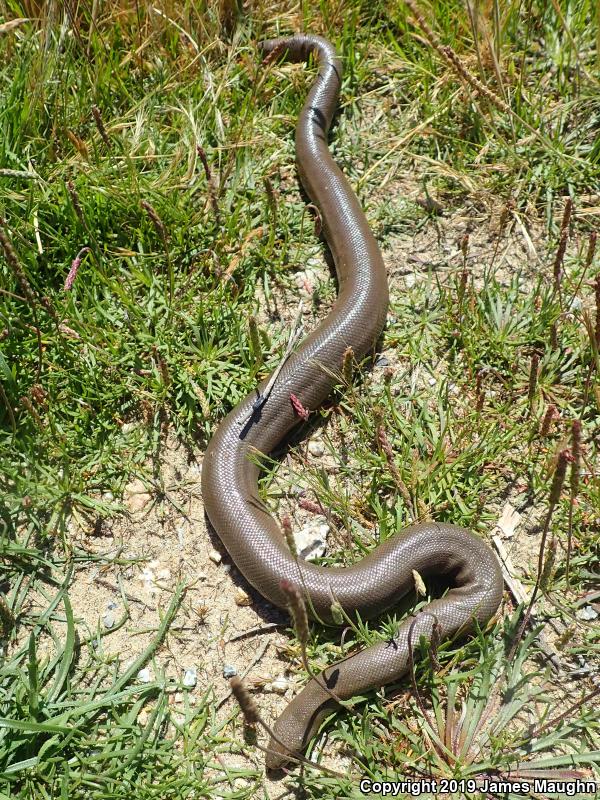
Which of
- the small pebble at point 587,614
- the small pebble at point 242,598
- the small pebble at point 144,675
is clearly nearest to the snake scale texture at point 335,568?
the small pebble at point 242,598

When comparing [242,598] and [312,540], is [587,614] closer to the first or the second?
[312,540]

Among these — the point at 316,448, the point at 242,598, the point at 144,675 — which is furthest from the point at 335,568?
the point at 144,675

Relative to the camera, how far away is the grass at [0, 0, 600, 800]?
11.1 ft

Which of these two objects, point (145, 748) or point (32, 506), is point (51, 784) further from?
point (32, 506)

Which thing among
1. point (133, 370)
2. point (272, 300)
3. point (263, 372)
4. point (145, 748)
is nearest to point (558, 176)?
point (272, 300)

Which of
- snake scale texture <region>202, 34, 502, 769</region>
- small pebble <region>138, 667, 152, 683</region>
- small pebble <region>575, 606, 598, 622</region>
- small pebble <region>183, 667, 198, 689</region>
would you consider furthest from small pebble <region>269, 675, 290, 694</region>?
small pebble <region>575, 606, 598, 622</region>

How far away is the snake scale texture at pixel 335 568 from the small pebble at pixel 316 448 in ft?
0.60

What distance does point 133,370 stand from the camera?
432 centimetres

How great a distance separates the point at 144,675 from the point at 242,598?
0.57 metres

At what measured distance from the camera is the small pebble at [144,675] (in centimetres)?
355

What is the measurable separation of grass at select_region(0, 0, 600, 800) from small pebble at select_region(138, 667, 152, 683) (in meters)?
0.08

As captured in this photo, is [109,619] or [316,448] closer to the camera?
[109,619]

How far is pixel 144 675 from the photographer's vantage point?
3.57 meters

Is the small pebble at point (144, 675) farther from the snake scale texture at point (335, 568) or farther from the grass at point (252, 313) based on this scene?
Answer: the snake scale texture at point (335, 568)
